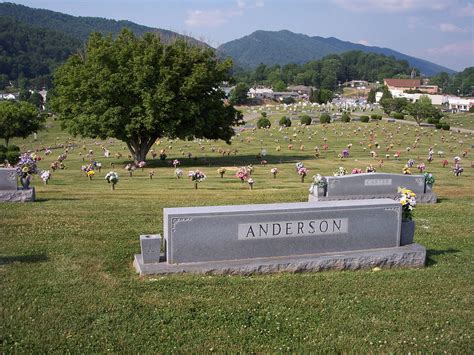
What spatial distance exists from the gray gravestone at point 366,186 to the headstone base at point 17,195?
8245 millimetres

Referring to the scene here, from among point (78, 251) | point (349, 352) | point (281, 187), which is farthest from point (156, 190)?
point (349, 352)

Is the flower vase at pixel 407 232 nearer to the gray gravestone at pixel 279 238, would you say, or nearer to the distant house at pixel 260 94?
the gray gravestone at pixel 279 238

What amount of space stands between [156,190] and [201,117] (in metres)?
14.5

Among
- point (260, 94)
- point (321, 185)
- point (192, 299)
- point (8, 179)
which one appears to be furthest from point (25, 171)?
A: point (260, 94)

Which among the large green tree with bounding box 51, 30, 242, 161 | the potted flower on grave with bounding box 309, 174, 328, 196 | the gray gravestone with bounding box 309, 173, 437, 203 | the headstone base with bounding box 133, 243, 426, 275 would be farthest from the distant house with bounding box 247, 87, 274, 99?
the headstone base with bounding box 133, 243, 426, 275

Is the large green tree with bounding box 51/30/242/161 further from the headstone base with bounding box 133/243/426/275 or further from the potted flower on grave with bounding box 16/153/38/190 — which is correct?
the headstone base with bounding box 133/243/426/275

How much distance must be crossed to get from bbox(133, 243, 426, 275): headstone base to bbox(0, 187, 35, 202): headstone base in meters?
7.22

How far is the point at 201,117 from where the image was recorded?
3459cm

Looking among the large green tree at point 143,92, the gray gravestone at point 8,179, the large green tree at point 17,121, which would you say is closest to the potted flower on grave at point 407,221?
the gray gravestone at point 8,179

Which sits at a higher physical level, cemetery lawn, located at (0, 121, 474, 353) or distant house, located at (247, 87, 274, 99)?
distant house, located at (247, 87, 274, 99)

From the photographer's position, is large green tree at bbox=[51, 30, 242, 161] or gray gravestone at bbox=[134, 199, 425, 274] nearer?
gray gravestone at bbox=[134, 199, 425, 274]

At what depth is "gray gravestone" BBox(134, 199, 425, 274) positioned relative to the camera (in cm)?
948

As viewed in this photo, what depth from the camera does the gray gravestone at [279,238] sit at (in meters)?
9.48

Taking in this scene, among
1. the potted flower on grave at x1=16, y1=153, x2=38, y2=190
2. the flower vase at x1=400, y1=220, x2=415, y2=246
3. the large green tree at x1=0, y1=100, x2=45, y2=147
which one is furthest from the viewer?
the large green tree at x1=0, y1=100, x2=45, y2=147
